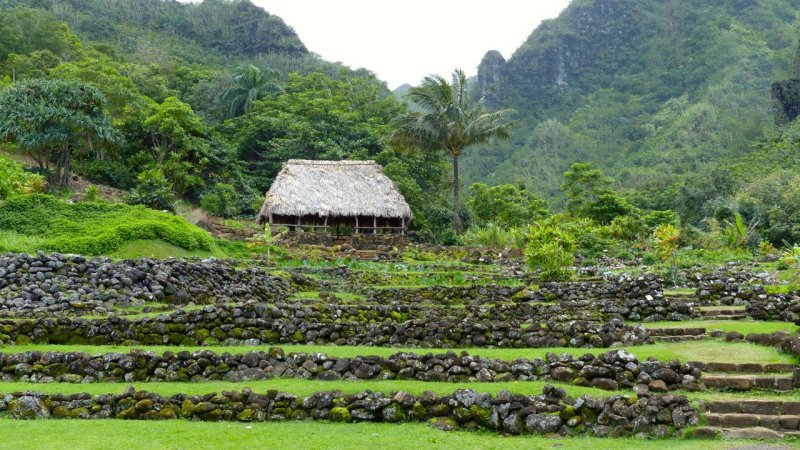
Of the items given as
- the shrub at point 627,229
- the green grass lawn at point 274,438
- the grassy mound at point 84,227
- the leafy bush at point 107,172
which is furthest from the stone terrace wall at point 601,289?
the leafy bush at point 107,172

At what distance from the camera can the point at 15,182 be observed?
26.2 metres

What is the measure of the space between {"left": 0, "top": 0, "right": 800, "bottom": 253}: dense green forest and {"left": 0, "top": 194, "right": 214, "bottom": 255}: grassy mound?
16.9 feet

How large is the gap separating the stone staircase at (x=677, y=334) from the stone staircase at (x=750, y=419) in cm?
301

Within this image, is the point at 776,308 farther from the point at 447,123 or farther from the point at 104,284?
the point at 447,123

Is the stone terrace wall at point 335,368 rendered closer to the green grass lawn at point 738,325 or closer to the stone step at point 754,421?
the stone step at point 754,421

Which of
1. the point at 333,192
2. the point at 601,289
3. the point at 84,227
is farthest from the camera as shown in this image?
the point at 333,192

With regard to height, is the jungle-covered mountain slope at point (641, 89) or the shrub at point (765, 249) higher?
the jungle-covered mountain slope at point (641, 89)

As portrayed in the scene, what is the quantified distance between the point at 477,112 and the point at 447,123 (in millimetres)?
2409

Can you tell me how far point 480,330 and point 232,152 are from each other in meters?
36.1

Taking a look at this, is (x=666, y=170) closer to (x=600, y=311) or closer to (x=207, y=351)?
(x=600, y=311)

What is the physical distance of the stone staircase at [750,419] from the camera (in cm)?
765

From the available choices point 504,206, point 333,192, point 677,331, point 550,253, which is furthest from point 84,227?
point 504,206

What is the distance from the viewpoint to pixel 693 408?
8.03m

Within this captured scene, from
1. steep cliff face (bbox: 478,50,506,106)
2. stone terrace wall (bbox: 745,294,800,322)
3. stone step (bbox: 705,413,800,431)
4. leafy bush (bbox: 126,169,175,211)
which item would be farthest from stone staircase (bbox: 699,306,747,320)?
steep cliff face (bbox: 478,50,506,106)
